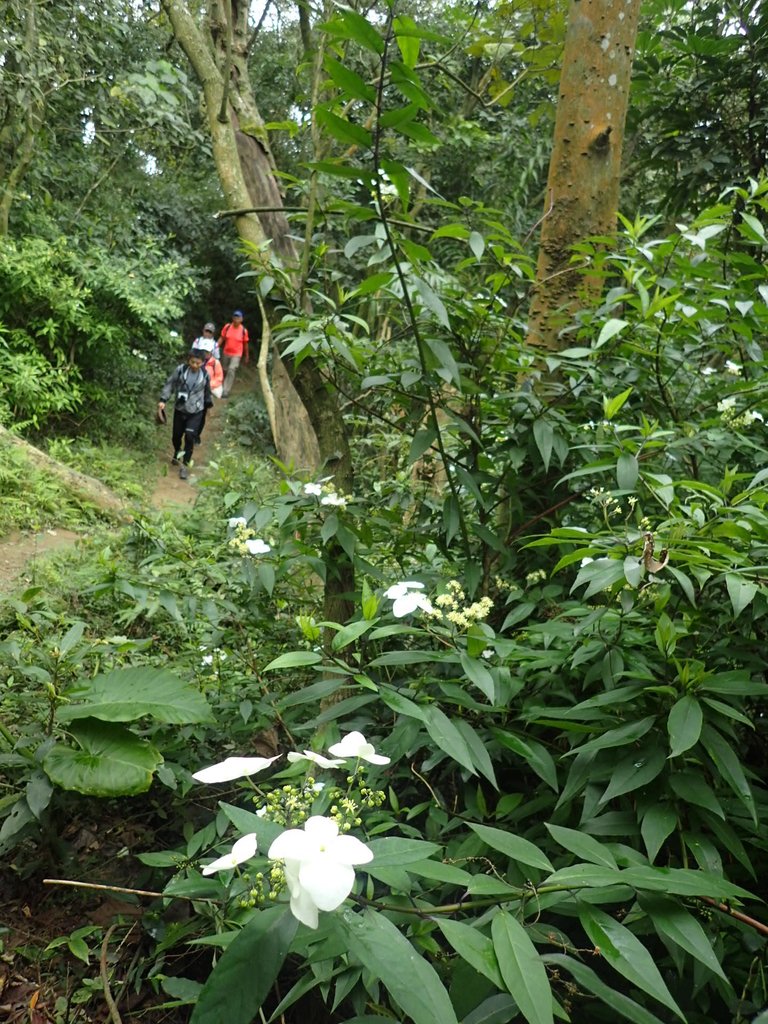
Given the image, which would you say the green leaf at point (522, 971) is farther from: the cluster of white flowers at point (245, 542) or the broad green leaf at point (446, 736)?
the cluster of white flowers at point (245, 542)

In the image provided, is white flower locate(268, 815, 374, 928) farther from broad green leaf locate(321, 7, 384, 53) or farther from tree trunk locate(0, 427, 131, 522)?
tree trunk locate(0, 427, 131, 522)

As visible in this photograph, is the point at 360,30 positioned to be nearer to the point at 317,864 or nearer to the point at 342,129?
the point at 342,129

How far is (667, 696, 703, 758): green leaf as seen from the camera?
40.5 inches

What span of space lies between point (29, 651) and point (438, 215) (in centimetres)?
1104

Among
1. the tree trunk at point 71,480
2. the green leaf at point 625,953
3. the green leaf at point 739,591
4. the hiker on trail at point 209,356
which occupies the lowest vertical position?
the tree trunk at point 71,480

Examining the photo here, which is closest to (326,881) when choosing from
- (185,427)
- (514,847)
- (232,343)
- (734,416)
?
(514,847)

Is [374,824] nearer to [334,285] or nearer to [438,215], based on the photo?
[334,285]

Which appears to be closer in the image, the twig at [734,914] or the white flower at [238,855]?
the white flower at [238,855]

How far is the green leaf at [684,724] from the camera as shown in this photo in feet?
3.37

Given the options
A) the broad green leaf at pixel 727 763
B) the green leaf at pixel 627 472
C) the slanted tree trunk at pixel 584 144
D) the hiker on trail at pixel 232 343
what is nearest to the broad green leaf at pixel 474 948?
the broad green leaf at pixel 727 763

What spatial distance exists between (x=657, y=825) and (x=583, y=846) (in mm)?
200

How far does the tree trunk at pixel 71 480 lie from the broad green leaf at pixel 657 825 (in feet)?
20.5

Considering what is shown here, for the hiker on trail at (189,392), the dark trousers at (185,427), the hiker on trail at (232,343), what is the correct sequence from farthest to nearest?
1. the hiker on trail at (232,343)
2. the dark trousers at (185,427)
3. the hiker on trail at (189,392)

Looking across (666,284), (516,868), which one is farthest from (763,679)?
(666,284)
